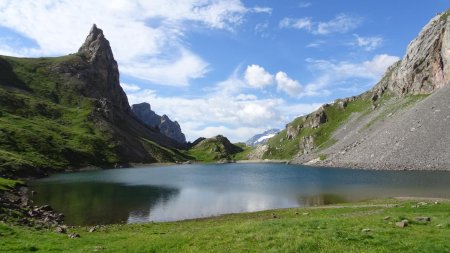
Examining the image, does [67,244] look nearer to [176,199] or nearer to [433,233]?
[433,233]

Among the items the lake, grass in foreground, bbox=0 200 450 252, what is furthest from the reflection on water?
grass in foreground, bbox=0 200 450 252

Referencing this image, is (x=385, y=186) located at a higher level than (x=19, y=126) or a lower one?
lower

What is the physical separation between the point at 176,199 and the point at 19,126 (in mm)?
155838

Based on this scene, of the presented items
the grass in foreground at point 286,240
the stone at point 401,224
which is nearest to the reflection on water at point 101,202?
the grass in foreground at point 286,240

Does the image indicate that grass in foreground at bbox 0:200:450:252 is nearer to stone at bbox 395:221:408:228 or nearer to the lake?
stone at bbox 395:221:408:228

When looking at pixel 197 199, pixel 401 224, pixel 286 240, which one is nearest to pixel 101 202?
pixel 197 199

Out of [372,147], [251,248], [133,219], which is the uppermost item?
[372,147]

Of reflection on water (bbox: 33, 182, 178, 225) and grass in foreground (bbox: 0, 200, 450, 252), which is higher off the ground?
grass in foreground (bbox: 0, 200, 450, 252)

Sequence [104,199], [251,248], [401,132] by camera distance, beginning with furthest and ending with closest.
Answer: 1. [401,132]
2. [104,199]
3. [251,248]

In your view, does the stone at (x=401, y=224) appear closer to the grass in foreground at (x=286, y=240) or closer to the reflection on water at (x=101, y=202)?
the grass in foreground at (x=286, y=240)

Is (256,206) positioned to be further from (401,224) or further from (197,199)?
(401,224)

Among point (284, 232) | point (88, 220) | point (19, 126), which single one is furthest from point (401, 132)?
point (19, 126)

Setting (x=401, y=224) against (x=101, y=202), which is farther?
(x=101, y=202)

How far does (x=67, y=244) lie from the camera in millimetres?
27594
